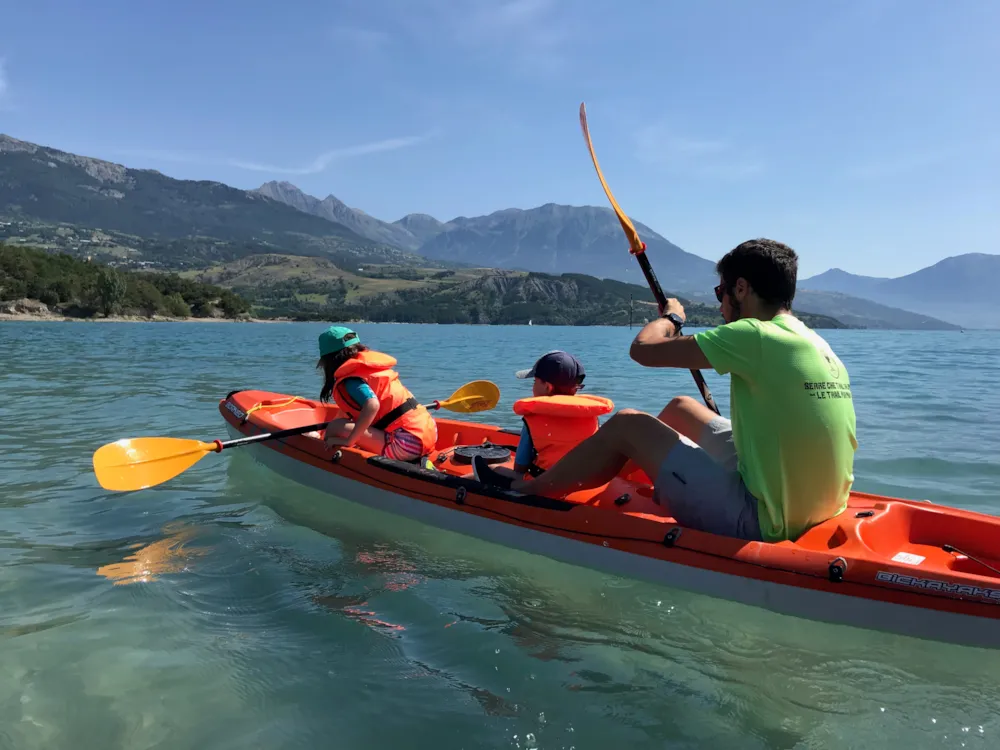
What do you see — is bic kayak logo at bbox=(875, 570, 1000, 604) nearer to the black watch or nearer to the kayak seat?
the kayak seat

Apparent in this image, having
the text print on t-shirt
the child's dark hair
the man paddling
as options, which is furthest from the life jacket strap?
the text print on t-shirt

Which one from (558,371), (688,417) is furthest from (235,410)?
(688,417)

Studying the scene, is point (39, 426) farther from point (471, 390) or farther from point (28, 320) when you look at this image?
point (28, 320)

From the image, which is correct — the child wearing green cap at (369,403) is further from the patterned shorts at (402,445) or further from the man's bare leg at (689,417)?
the man's bare leg at (689,417)

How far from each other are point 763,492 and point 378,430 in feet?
13.3

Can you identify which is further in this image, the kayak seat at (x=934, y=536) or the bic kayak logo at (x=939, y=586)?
the kayak seat at (x=934, y=536)


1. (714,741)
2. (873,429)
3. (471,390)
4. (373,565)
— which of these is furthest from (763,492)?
(873,429)

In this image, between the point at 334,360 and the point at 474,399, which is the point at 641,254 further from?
the point at 474,399

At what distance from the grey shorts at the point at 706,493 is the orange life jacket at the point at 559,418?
0.83m

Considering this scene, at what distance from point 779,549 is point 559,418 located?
1.83 metres

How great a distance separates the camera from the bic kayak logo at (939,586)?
3.78 m

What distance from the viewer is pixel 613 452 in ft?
15.6

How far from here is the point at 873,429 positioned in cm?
1273

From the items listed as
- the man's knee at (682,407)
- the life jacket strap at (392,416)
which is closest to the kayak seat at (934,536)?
the man's knee at (682,407)
